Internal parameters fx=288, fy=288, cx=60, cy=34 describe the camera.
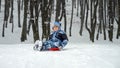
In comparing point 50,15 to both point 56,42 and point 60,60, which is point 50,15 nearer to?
point 56,42

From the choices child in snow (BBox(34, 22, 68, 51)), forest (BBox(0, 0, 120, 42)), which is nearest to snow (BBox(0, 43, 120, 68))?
child in snow (BBox(34, 22, 68, 51))

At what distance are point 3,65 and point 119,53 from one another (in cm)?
297

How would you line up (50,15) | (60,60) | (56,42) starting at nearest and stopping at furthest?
(60,60) < (56,42) < (50,15)

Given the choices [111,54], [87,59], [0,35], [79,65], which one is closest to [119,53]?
[111,54]

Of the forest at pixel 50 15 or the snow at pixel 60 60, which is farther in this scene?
the forest at pixel 50 15

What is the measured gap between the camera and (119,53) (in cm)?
728

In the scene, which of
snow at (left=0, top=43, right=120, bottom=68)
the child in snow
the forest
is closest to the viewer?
snow at (left=0, top=43, right=120, bottom=68)

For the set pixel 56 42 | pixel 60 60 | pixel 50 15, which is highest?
pixel 50 15

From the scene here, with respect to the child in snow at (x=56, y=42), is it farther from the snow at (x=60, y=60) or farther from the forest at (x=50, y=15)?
the forest at (x=50, y=15)

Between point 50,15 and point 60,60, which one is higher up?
point 50,15

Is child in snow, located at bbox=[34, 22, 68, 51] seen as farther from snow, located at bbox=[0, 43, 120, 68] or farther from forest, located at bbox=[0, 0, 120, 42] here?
forest, located at bbox=[0, 0, 120, 42]

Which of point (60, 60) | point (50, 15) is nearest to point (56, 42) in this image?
point (60, 60)

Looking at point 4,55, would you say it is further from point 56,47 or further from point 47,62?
point 56,47

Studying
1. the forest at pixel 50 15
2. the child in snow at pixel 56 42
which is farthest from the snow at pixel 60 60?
the forest at pixel 50 15
